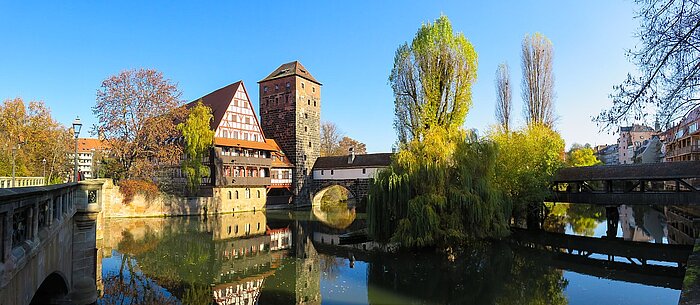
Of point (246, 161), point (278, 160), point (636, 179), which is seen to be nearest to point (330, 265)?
point (636, 179)

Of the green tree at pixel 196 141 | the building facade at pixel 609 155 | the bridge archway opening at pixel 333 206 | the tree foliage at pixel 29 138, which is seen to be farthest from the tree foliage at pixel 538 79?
the building facade at pixel 609 155

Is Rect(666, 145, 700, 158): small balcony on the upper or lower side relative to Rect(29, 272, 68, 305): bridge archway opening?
upper

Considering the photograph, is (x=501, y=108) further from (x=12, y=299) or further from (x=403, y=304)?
(x=12, y=299)

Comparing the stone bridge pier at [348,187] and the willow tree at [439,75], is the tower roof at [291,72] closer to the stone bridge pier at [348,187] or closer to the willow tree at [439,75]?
the stone bridge pier at [348,187]

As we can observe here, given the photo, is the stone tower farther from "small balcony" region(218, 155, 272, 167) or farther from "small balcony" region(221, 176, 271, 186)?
"small balcony" region(221, 176, 271, 186)

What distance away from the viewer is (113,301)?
30.7 ft

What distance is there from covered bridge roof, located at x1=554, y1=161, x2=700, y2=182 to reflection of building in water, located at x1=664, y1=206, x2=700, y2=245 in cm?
266

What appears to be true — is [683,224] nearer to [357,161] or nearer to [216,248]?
[357,161]

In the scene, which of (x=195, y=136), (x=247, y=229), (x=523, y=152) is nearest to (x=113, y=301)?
(x=247, y=229)

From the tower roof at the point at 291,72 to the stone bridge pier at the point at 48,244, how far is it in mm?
30142

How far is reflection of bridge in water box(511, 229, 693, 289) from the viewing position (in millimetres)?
11875


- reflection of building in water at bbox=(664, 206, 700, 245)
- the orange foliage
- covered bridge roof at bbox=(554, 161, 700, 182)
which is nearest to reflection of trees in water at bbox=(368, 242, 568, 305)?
reflection of building in water at bbox=(664, 206, 700, 245)

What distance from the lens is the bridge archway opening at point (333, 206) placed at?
92.5 feet

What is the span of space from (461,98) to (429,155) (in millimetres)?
5539
